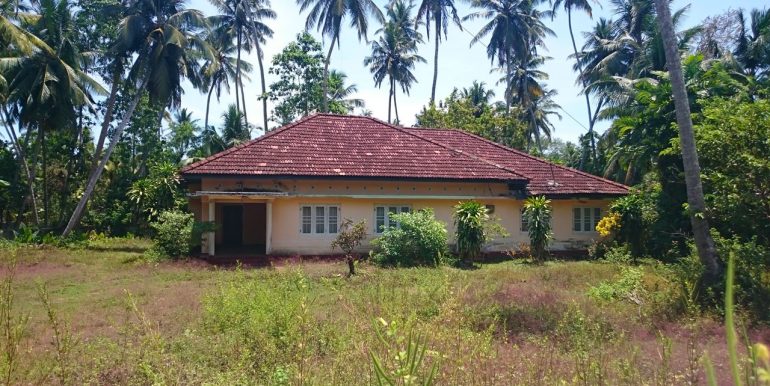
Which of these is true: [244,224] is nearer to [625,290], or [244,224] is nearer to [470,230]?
[470,230]

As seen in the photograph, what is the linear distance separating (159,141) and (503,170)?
66.5 ft

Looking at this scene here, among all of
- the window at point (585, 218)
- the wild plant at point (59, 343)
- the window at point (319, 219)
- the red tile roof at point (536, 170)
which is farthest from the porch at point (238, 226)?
the wild plant at point (59, 343)

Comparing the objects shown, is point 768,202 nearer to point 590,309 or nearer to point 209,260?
point 590,309

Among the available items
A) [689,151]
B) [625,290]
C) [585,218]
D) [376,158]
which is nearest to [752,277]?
[625,290]

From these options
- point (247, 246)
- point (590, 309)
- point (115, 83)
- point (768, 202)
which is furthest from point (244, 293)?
point (115, 83)

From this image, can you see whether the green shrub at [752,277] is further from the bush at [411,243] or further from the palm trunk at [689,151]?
the bush at [411,243]

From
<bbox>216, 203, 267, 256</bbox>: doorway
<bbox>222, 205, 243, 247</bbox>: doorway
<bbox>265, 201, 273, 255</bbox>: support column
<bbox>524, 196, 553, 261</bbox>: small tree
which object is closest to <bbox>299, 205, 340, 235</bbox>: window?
<bbox>265, 201, 273, 255</bbox>: support column

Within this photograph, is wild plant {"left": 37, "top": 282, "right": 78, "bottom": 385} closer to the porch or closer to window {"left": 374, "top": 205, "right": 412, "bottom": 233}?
the porch

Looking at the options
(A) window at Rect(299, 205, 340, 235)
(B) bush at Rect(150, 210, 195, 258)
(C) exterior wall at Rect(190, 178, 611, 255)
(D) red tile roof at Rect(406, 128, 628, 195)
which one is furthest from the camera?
(D) red tile roof at Rect(406, 128, 628, 195)

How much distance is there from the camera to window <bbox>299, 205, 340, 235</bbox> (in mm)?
16266

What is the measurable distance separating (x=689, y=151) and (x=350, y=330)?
755 cm

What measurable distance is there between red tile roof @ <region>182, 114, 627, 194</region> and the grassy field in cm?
425

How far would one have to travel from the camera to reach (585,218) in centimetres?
1862

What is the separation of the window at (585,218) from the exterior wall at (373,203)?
0.18 meters
